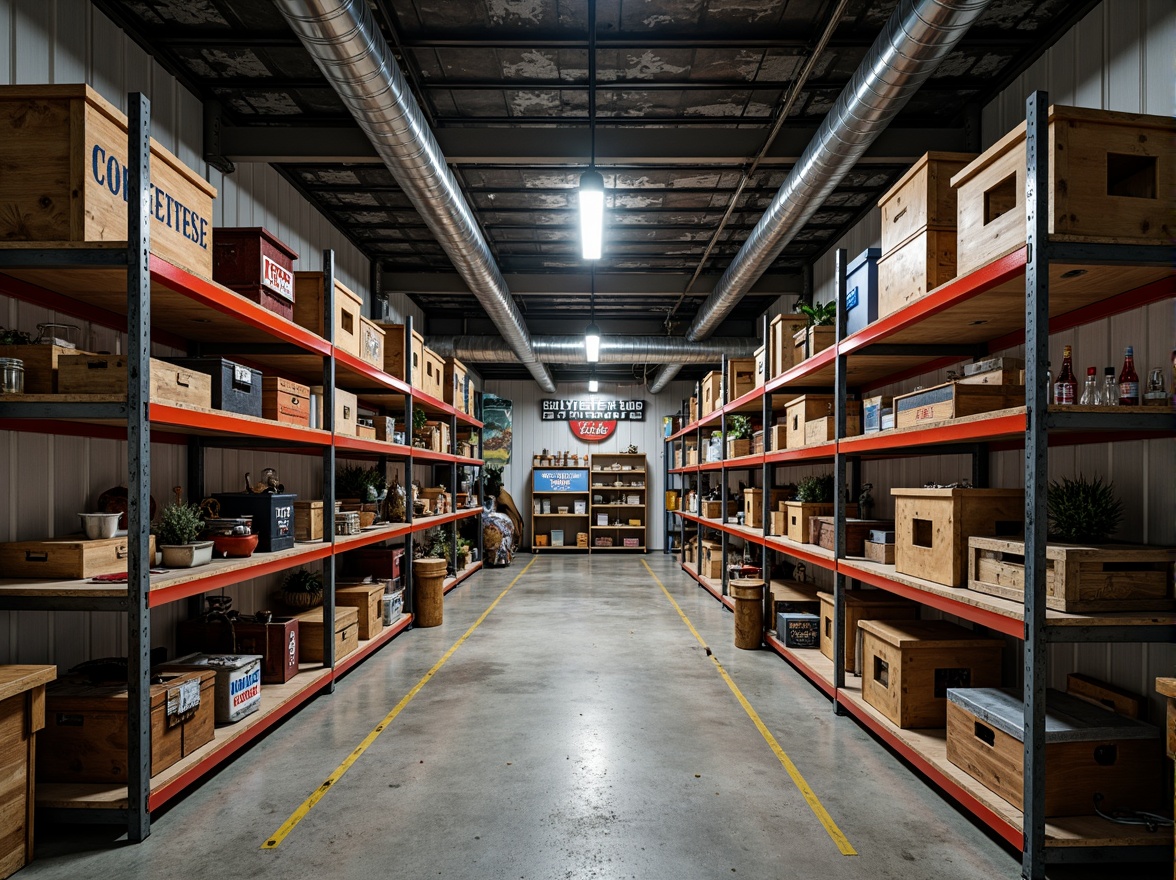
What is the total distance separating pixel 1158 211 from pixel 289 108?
560cm

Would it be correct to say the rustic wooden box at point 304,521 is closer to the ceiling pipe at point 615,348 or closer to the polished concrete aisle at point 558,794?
the polished concrete aisle at point 558,794

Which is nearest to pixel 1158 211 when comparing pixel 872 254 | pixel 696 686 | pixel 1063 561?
pixel 1063 561

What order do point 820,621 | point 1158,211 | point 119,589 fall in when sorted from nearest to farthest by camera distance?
point 1158,211
point 119,589
point 820,621

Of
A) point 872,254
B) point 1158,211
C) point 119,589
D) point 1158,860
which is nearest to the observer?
point 1158,860

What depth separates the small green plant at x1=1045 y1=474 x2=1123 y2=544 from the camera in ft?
9.89

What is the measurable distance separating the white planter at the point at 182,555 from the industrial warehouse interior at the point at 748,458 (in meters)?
0.02

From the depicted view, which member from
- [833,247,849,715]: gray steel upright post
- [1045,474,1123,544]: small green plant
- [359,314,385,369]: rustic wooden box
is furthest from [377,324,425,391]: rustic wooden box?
[1045,474,1123,544]: small green plant

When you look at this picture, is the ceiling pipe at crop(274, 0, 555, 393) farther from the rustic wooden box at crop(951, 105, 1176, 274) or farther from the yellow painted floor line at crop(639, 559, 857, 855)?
the yellow painted floor line at crop(639, 559, 857, 855)

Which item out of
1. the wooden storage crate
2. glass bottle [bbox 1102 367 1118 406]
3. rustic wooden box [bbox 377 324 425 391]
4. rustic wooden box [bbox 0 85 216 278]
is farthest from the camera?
the wooden storage crate

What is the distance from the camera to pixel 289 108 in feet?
17.6

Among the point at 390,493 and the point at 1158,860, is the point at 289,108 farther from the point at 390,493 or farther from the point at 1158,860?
the point at 1158,860

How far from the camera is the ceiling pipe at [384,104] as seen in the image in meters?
3.15

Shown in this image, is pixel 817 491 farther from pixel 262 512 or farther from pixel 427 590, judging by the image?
pixel 262 512

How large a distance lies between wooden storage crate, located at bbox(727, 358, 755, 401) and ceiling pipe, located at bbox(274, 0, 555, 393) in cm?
335
